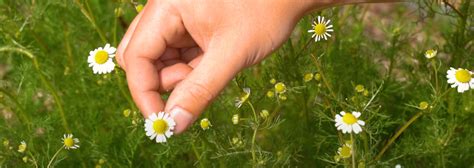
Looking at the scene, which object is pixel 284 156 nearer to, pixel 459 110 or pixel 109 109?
pixel 459 110

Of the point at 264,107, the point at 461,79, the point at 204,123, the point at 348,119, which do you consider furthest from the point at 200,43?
the point at 461,79

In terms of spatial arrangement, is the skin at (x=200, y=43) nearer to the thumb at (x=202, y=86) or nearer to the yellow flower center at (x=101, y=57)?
the thumb at (x=202, y=86)

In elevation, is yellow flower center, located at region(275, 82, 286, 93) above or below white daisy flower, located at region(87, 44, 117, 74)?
below

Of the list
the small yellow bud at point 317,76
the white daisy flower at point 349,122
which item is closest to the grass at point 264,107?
the small yellow bud at point 317,76

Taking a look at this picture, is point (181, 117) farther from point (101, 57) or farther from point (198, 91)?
point (101, 57)

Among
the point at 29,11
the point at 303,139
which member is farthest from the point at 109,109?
the point at 303,139

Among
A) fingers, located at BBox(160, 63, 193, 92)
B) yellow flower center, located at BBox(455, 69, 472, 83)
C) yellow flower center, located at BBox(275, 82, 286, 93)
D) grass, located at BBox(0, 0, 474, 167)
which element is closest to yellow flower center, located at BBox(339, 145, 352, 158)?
grass, located at BBox(0, 0, 474, 167)

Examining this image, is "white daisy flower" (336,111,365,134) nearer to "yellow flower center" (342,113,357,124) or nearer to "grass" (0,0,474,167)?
"yellow flower center" (342,113,357,124)
